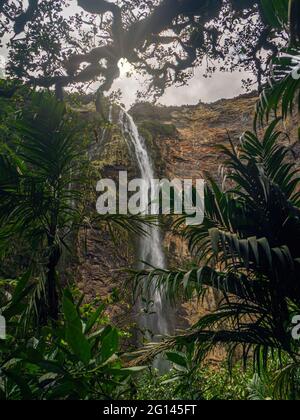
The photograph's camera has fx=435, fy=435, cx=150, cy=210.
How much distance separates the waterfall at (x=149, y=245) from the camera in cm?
979

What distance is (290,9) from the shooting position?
3.19 metres

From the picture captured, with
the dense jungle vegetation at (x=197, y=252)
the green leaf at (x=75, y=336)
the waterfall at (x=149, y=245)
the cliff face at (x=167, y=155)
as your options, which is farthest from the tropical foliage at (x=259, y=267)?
the cliff face at (x=167, y=155)

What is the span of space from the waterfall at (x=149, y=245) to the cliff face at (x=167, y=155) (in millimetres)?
242

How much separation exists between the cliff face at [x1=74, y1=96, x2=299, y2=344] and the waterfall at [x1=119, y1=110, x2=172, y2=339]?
9.5 inches

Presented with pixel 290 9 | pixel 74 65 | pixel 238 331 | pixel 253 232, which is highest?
pixel 74 65

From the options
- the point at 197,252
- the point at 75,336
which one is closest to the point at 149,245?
the point at 197,252

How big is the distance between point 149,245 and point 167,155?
4.39 metres

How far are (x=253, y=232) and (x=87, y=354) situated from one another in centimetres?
213

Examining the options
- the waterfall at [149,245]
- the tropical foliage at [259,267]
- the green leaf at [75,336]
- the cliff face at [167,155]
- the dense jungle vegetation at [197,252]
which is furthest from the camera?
the cliff face at [167,155]

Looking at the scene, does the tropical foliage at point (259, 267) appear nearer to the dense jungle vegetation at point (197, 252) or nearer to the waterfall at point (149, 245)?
the dense jungle vegetation at point (197, 252)

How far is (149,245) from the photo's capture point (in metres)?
11.2
